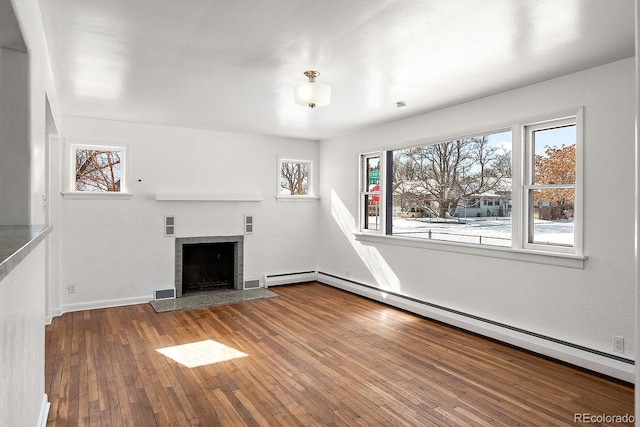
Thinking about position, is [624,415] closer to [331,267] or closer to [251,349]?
[251,349]

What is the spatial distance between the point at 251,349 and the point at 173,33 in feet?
9.32

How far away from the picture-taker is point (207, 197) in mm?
5980

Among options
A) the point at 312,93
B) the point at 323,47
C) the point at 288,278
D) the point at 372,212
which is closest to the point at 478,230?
the point at 372,212

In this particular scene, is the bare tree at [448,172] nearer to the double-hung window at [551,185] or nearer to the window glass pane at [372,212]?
the double-hung window at [551,185]

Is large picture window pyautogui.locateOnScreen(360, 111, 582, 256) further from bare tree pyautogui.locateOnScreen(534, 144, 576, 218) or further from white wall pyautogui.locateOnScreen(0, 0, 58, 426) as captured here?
white wall pyautogui.locateOnScreen(0, 0, 58, 426)

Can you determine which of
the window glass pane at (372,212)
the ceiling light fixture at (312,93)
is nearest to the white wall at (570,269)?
the window glass pane at (372,212)

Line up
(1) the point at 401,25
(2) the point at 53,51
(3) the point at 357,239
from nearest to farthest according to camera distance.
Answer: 1. (1) the point at 401,25
2. (2) the point at 53,51
3. (3) the point at 357,239

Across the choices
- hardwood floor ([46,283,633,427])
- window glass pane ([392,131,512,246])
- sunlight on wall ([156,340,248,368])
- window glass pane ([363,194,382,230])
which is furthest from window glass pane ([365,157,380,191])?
sunlight on wall ([156,340,248,368])

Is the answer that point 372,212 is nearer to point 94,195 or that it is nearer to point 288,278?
point 288,278

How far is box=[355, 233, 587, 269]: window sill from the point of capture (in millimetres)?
3480

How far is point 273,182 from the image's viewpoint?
6.73 meters

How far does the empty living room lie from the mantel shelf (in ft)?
0.10

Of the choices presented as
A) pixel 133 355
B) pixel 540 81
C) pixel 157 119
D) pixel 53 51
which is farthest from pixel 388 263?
pixel 53 51

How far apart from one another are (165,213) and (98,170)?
1.05 m
